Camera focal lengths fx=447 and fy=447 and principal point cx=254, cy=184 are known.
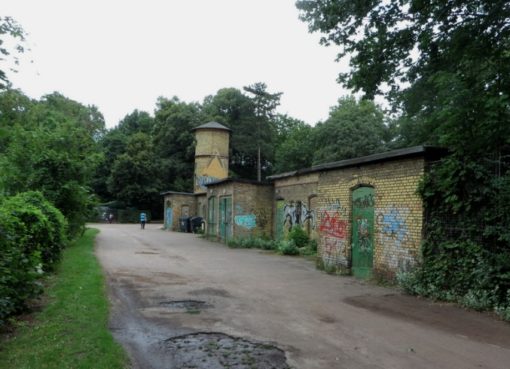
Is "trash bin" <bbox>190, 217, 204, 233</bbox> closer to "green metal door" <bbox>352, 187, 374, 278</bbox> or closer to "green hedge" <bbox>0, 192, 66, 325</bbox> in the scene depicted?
"green hedge" <bbox>0, 192, 66, 325</bbox>

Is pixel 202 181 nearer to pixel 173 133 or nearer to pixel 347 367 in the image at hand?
pixel 173 133

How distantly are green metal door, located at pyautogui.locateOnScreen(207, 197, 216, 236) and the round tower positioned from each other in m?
14.3

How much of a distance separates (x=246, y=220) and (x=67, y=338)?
19205 millimetres

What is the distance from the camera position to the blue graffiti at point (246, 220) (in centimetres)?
2494

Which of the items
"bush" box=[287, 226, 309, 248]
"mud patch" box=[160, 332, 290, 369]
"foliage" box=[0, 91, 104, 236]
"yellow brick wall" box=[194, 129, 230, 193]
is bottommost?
"mud patch" box=[160, 332, 290, 369]

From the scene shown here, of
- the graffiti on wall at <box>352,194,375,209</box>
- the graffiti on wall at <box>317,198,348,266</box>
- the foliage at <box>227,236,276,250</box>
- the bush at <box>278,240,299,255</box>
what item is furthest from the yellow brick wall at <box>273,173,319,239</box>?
the graffiti on wall at <box>352,194,375,209</box>

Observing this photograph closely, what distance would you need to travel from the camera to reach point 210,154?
146 feet

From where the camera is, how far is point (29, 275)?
7031mm

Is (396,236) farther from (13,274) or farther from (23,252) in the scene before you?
(13,274)

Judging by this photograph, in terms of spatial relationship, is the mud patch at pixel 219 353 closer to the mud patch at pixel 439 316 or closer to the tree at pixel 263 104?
the mud patch at pixel 439 316

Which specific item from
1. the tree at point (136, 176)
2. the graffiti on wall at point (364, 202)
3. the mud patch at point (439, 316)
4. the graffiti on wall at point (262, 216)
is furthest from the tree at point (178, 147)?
the mud patch at point (439, 316)

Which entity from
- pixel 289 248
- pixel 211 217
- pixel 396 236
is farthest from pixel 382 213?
pixel 211 217

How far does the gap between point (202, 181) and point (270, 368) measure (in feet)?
128

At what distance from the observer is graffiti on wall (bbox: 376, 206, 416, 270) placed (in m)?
11.1
